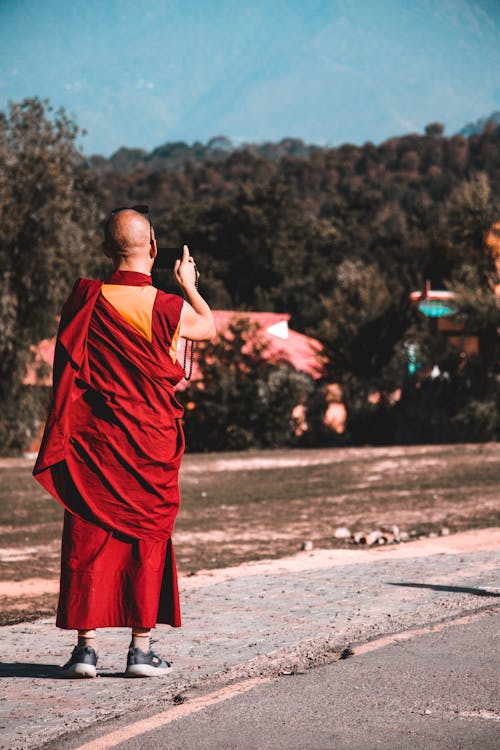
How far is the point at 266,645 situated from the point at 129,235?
7.73ft

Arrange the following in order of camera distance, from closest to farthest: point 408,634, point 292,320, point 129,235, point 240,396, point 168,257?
point 129,235, point 168,257, point 408,634, point 240,396, point 292,320

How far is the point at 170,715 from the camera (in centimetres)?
514

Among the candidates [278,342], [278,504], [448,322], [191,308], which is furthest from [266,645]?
[278,342]

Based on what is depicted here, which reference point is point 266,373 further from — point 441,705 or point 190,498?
point 441,705

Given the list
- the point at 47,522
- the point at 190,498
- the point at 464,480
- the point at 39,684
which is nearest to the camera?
the point at 39,684

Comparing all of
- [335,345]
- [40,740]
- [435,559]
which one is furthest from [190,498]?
[335,345]

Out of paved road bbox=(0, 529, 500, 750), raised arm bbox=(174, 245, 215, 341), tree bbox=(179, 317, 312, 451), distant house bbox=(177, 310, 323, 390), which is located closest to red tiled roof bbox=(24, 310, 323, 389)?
distant house bbox=(177, 310, 323, 390)

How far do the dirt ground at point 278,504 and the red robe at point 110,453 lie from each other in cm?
308

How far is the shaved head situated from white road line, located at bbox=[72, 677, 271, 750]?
2188 mm

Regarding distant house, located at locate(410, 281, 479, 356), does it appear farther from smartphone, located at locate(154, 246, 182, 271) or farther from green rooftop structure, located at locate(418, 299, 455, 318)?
smartphone, located at locate(154, 246, 182, 271)

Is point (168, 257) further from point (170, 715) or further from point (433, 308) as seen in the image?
point (433, 308)

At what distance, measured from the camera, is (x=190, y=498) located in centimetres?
2125

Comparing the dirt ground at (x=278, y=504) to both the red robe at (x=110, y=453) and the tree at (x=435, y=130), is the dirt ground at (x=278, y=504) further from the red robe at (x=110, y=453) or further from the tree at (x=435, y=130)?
the tree at (x=435, y=130)

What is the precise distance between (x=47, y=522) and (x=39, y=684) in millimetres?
11935
